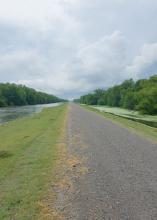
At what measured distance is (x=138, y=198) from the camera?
7562 mm

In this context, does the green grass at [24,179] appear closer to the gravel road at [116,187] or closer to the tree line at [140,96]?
the gravel road at [116,187]

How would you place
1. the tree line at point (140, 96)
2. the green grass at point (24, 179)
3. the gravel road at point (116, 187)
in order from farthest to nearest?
the tree line at point (140, 96) < the green grass at point (24, 179) < the gravel road at point (116, 187)

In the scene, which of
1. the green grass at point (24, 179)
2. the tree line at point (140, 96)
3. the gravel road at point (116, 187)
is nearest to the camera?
the gravel road at point (116, 187)

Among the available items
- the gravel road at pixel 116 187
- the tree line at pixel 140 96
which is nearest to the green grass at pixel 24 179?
the gravel road at pixel 116 187

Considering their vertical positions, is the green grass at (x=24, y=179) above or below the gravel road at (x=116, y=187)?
below

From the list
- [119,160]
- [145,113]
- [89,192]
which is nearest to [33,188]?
[89,192]

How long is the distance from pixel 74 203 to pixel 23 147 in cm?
963

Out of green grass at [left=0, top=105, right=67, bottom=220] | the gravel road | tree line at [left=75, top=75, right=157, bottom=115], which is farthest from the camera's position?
tree line at [left=75, top=75, right=157, bottom=115]

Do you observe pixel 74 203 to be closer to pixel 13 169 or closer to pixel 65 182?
pixel 65 182

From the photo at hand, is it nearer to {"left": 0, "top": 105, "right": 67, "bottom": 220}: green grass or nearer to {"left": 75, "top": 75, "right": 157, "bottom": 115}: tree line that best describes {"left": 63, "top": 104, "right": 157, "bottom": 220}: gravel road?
{"left": 0, "top": 105, "right": 67, "bottom": 220}: green grass

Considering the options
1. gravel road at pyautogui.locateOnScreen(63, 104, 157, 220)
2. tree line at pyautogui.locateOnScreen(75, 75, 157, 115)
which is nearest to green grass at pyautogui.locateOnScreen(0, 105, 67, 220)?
gravel road at pyautogui.locateOnScreen(63, 104, 157, 220)

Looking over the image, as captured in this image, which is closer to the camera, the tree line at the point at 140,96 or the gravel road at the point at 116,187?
the gravel road at the point at 116,187

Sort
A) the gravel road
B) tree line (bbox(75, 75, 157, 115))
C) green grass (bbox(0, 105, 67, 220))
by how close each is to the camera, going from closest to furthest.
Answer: the gravel road < green grass (bbox(0, 105, 67, 220)) < tree line (bbox(75, 75, 157, 115))

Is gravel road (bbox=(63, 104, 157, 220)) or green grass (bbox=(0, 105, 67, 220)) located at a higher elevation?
gravel road (bbox=(63, 104, 157, 220))
